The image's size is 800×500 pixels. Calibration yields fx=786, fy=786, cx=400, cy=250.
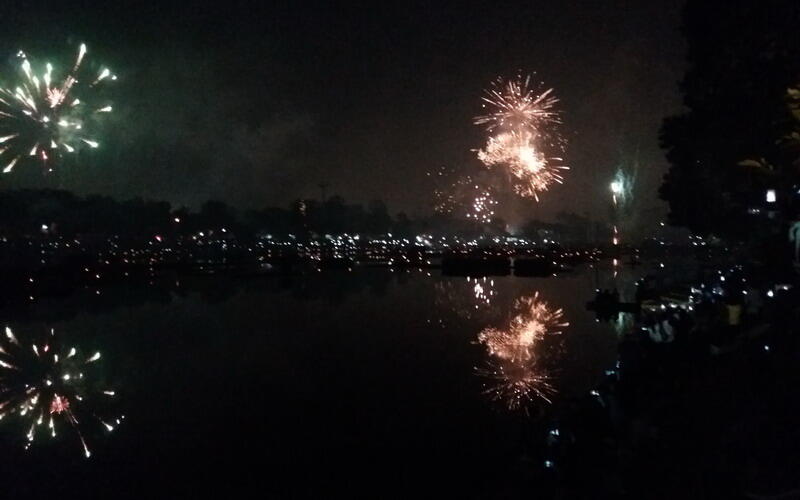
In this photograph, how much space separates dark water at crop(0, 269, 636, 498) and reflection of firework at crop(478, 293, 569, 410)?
10.5 inches

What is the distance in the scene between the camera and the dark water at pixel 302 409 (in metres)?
9.45

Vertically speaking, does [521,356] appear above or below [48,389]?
above

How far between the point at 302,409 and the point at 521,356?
6.35m

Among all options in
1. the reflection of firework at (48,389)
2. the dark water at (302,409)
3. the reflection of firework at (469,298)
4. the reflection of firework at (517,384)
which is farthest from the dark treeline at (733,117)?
the reflection of firework at (48,389)

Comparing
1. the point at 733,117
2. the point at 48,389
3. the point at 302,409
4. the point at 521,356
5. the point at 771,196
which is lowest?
the point at 48,389

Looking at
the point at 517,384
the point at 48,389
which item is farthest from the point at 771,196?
the point at 48,389

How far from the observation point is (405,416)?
12430mm

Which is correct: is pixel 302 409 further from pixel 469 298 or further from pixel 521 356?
pixel 469 298

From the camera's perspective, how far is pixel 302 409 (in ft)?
43.0

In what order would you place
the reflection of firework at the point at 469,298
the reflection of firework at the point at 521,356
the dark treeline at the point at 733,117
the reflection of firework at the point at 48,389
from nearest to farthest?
the reflection of firework at the point at 48,389
the reflection of firework at the point at 521,356
the dark treeline at the point at 733,117
the reflection of firework at the point at 469,298

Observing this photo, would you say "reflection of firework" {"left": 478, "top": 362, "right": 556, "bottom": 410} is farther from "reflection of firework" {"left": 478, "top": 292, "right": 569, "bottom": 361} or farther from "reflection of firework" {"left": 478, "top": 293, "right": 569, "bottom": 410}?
"reflection of firework" {"left": 478, "top": 292, "right": 569, "bottom": 361}

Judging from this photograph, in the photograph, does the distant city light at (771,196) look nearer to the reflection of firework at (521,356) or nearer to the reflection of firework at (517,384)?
the reflection of firework at (521,356)

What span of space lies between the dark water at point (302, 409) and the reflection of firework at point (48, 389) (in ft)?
1.08

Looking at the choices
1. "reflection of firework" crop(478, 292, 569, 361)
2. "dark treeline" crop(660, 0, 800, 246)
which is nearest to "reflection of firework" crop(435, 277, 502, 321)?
"reflection of firework" crop(478, 292, 569, 361)
